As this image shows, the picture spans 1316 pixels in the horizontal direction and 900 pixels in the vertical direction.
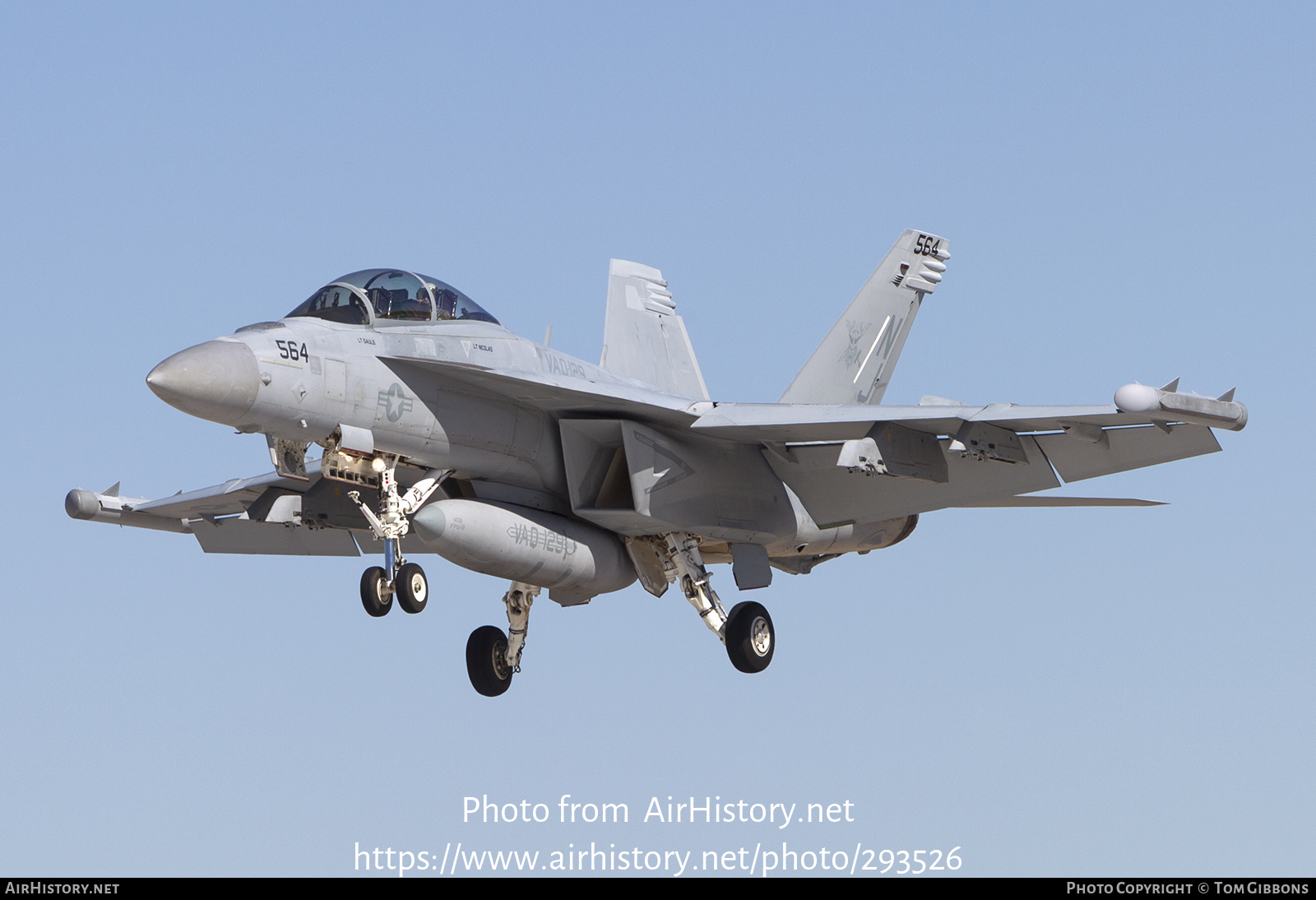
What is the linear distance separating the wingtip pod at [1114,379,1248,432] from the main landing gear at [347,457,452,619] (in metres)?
6.43

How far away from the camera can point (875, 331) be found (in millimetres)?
22391

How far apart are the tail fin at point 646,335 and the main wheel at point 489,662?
3821mm

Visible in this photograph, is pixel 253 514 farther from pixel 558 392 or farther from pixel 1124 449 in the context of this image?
pixel 1124 449

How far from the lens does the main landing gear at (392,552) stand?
53.8ft

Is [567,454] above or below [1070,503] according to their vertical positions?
above

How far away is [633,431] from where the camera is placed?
1805 cm

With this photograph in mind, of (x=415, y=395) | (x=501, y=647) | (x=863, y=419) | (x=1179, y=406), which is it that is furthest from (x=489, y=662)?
(x=1179, y=406)

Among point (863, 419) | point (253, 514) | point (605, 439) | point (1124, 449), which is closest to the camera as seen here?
point (863, 419)

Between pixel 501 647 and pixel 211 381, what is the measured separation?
18.5ft

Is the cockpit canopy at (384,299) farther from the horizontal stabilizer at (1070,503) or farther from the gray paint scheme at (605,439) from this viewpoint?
the horizontal stabilizer at (1070,503)

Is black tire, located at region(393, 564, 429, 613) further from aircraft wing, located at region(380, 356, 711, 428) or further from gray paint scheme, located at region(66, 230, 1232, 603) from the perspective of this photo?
aircraft wing, located at region(380, 356, 711, 428)

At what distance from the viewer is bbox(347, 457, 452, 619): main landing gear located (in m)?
16.4

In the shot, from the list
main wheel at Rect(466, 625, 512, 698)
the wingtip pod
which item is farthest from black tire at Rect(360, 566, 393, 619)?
the wingtip pod

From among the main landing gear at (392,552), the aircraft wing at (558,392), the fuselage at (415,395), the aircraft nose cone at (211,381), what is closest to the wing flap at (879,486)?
the fuselage at (415,395)
